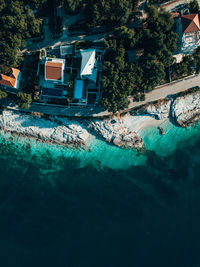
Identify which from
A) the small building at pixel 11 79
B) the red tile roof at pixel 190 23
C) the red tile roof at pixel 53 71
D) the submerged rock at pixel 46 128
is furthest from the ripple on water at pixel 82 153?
the red tile roof at pixel 190 23

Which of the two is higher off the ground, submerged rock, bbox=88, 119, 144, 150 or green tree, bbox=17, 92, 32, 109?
green tree, bbox=17, 92, 32, 109

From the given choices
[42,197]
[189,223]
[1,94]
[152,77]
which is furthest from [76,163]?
[189,223]

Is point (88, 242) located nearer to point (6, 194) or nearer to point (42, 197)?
point (42, 197)

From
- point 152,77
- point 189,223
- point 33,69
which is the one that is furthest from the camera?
point 189,223

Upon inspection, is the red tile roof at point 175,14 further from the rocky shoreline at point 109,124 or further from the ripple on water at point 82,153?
the ripple on water at point 82,153

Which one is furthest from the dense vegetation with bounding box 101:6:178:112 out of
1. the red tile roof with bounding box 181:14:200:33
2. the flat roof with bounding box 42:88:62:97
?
the flat roof with bounding box 42:88:62:97

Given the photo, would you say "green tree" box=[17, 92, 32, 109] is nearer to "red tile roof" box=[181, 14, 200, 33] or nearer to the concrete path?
the concrete path
